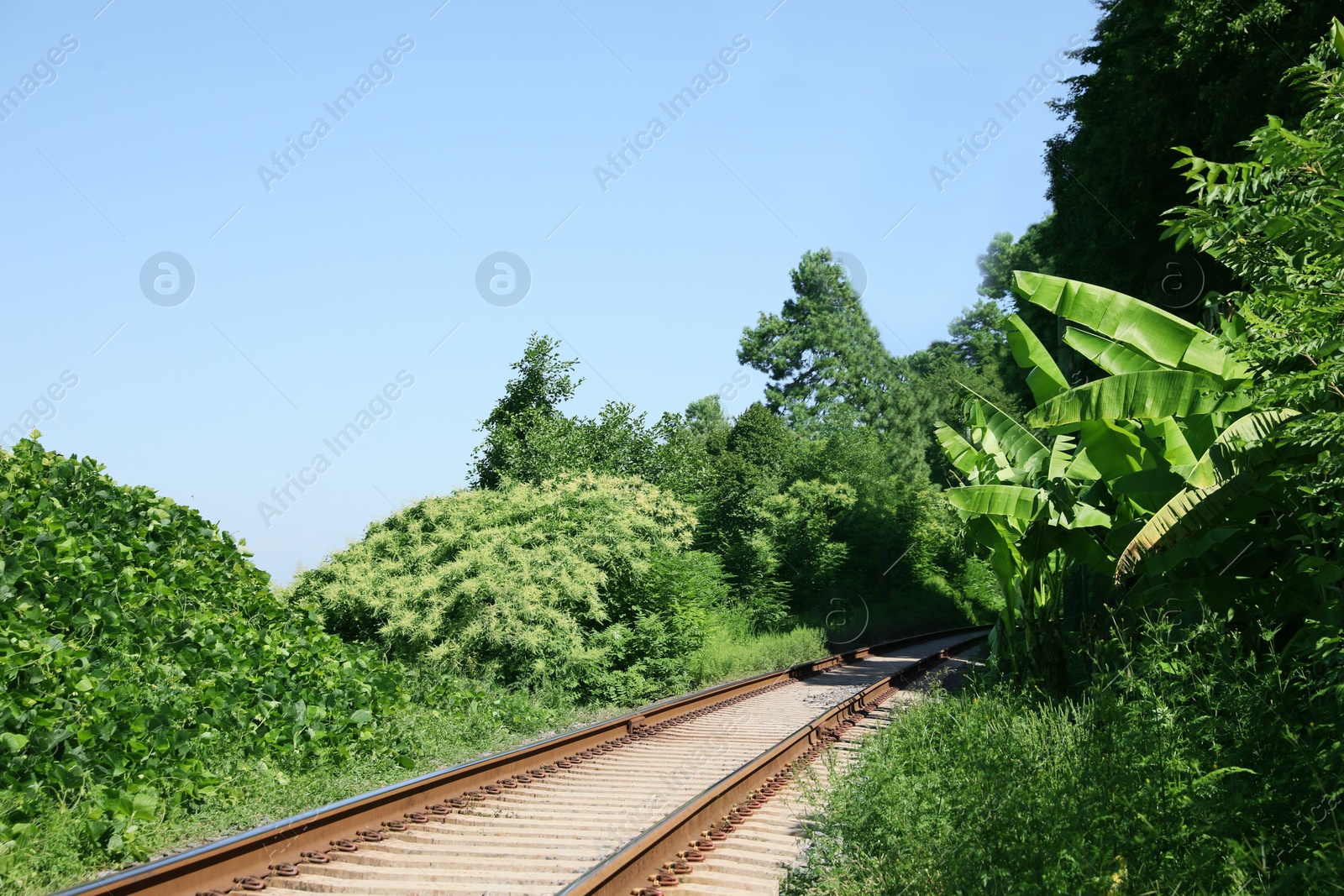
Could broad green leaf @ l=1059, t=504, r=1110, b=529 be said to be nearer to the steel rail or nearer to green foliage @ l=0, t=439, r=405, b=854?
the steel rail

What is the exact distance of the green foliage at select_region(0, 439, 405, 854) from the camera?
623 cm

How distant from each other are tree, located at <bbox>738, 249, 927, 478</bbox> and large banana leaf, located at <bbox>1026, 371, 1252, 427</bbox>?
156ft

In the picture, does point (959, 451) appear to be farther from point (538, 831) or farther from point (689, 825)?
point (538, 831)

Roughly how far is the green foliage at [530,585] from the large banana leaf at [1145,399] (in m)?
7.98

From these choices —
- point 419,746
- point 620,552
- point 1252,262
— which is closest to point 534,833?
point 419,746

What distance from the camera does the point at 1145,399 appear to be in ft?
25.5

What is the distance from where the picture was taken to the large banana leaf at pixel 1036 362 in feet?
33.2

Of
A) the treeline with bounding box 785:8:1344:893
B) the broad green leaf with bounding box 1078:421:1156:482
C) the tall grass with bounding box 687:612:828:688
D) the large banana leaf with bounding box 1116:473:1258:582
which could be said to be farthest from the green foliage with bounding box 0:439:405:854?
the tall grass with bounding box 687:612:828:688

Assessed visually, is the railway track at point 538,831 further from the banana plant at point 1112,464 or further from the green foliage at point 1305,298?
the green foliage at point 1305,298

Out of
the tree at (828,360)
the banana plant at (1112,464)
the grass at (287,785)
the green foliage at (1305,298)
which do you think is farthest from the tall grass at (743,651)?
the tree at (828,360)

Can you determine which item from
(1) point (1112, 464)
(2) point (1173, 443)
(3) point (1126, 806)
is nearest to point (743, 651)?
(1) point (1112, 464)

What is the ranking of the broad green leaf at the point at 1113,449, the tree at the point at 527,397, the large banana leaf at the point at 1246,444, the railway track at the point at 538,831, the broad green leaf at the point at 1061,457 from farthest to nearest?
the tree at the point at 527,397 < the broad green leaf at the point at 1061,457 < the broad green leaf at the point at 1113,449 < the large banana leaf at the point at 1246,444 < the railway track at the point at 538,831

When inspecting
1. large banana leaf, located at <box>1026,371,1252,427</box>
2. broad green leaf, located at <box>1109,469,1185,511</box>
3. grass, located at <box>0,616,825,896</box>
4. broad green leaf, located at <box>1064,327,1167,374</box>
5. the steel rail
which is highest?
broad green leaf, located at <box>1064,327,1167,374</box>

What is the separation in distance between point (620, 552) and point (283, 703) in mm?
8073
